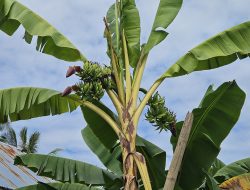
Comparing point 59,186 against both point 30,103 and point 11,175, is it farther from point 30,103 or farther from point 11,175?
point 11,175

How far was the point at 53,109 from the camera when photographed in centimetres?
640

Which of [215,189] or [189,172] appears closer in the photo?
[215,189]

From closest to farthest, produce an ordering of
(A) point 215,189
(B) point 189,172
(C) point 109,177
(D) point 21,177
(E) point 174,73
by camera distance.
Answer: (A) point 215,189, (E) point 174,73, (B) point 189,172, (C) point 109,177, (D) point 21,177

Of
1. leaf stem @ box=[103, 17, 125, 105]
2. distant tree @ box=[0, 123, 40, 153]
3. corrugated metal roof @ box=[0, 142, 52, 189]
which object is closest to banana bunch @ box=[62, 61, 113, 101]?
leaf stem @ box=[103, 17, 125, 105]

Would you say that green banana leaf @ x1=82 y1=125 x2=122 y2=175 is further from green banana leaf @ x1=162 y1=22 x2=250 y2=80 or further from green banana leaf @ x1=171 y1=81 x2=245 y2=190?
green banana leaf @ x1=162 y1=22 x2=250 y2=80

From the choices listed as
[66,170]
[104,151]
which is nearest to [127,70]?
[104,151]

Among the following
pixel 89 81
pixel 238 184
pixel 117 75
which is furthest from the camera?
pixel 117 75

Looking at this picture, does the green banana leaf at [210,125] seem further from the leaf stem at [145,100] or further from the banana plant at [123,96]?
the leaf stem at [145,100]

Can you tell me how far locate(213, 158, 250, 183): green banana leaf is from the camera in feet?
21.4

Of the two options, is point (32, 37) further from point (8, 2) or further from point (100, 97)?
point (100, 97)

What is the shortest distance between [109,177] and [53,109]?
1.41 meters

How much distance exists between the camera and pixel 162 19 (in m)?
6.13

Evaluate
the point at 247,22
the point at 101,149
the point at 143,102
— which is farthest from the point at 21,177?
the point at 247,22

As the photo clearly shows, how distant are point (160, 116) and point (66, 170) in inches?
81.0
